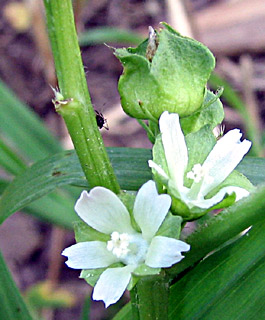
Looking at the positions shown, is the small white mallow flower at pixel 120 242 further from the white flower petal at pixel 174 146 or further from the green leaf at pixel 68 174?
the green leaf at pixel 68 174

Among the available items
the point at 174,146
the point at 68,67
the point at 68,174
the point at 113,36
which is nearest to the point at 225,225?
the point at 174,146

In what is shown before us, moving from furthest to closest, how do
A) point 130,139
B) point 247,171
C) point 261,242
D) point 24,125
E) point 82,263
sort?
point 130,139
point 24,125
point 247,171
point 261,242
point 82,263

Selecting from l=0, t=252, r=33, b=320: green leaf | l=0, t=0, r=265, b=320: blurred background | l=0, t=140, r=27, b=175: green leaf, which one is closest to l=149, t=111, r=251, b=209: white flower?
l=0, t=252, r=33, b=320: green leaf

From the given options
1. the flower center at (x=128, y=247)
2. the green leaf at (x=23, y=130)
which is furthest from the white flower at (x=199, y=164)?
the green leaf at (x=23, y=130)

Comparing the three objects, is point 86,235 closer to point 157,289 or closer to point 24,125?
point 157,289

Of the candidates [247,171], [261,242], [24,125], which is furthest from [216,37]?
[261,242]

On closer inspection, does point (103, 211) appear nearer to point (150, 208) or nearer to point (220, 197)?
point (150, 208)

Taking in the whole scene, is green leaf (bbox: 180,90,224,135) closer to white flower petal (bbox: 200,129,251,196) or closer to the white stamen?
white flower petal (bbox: 200,129,251,196)
